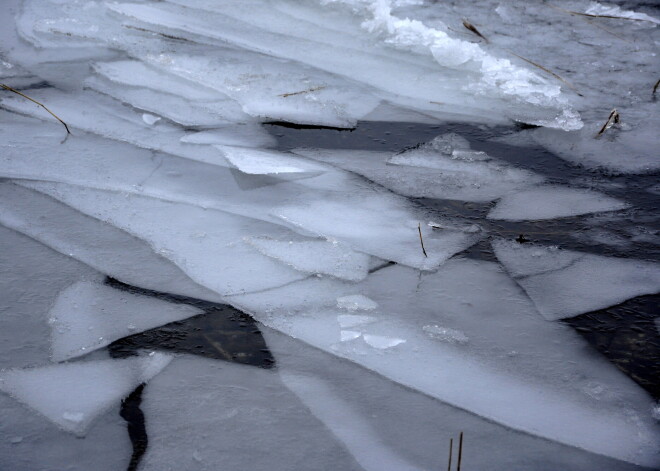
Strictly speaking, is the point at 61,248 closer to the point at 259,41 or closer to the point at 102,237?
the point at 102,237

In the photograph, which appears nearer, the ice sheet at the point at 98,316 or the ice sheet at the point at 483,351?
the ice sheet at the point at 483,351

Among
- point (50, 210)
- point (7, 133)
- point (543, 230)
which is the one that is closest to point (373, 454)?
point (543, 230)

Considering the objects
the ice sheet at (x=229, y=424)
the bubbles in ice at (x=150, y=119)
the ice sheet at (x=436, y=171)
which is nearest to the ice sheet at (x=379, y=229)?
the ice sheet at (x=436, y=171)

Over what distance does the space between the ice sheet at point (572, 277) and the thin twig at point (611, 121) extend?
682 mm

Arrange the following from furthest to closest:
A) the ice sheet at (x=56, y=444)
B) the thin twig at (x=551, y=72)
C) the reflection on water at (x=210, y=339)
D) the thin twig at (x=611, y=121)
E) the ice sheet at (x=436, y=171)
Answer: the thin twig at (x=551, y=72), the thin twig at (x=611, y=121), the ice sheet at (x=436, y=171), the reflection on water at (x=210, y=339), the ice sheet at (x=56, y=444)

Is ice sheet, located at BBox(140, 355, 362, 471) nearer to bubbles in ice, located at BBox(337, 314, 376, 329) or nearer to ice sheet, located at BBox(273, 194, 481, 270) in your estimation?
bubbles in ice, located at BBox(337, 314, 376, 329)

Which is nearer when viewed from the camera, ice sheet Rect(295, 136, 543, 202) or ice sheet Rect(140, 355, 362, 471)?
ice sheet Rect(140, 355, 362, 471)

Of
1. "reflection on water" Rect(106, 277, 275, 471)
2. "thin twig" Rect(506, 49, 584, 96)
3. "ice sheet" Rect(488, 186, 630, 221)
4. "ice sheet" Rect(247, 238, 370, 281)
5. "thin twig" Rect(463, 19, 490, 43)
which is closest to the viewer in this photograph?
"reflection on water" Rect(106, 277, 275, 471)

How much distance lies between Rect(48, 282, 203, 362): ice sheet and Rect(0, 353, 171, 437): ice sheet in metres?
0.05

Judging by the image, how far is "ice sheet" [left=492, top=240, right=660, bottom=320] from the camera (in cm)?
161

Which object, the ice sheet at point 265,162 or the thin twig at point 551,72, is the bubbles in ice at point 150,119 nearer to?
the ice sheet at point 265,162

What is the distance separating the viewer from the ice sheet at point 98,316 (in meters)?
1.49

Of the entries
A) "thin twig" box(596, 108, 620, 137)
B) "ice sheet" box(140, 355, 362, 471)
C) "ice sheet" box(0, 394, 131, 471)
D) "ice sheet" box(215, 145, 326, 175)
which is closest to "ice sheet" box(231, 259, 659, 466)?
"ice sheet" box(140, 355, 362, 471)

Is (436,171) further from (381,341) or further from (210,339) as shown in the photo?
(210,339)
